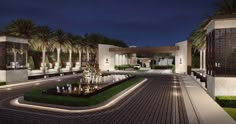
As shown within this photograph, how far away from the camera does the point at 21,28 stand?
3353 centimetres

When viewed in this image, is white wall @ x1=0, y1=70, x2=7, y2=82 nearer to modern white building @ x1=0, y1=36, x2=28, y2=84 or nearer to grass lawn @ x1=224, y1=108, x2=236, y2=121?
modern white building @ x1=0, y1=36, x2=28, y2=84

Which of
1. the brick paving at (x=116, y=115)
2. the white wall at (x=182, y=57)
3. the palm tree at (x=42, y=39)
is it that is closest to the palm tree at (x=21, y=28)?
the palm tree at (x=42, y=39)

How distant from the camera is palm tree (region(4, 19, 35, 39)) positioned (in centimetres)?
3328

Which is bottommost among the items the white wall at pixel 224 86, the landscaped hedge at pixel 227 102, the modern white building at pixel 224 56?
the landscaped hedge at pixel 227 102

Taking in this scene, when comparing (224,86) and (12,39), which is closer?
(224,86)

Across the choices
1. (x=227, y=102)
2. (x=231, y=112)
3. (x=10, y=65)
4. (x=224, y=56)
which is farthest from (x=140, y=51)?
(x=231, y=112)

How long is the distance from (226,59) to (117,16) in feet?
361

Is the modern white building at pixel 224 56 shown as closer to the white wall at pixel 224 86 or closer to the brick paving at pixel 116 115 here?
the white wall at pixel 224 86

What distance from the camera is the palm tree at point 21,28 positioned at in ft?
109

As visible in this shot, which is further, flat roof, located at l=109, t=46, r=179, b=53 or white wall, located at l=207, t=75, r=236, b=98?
flat roof, located at l=109, t=46, r=179, b=53

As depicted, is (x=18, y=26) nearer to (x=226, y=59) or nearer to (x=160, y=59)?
(x=226, y=59)

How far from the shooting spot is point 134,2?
87.7 meters

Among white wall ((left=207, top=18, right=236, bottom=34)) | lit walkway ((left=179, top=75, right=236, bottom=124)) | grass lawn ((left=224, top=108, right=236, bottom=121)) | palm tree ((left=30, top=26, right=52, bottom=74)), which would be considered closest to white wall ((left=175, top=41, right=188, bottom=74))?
white wall ((left=207, top=18, right=236, bottom=34))

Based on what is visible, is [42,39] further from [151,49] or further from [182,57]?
[182,57]
